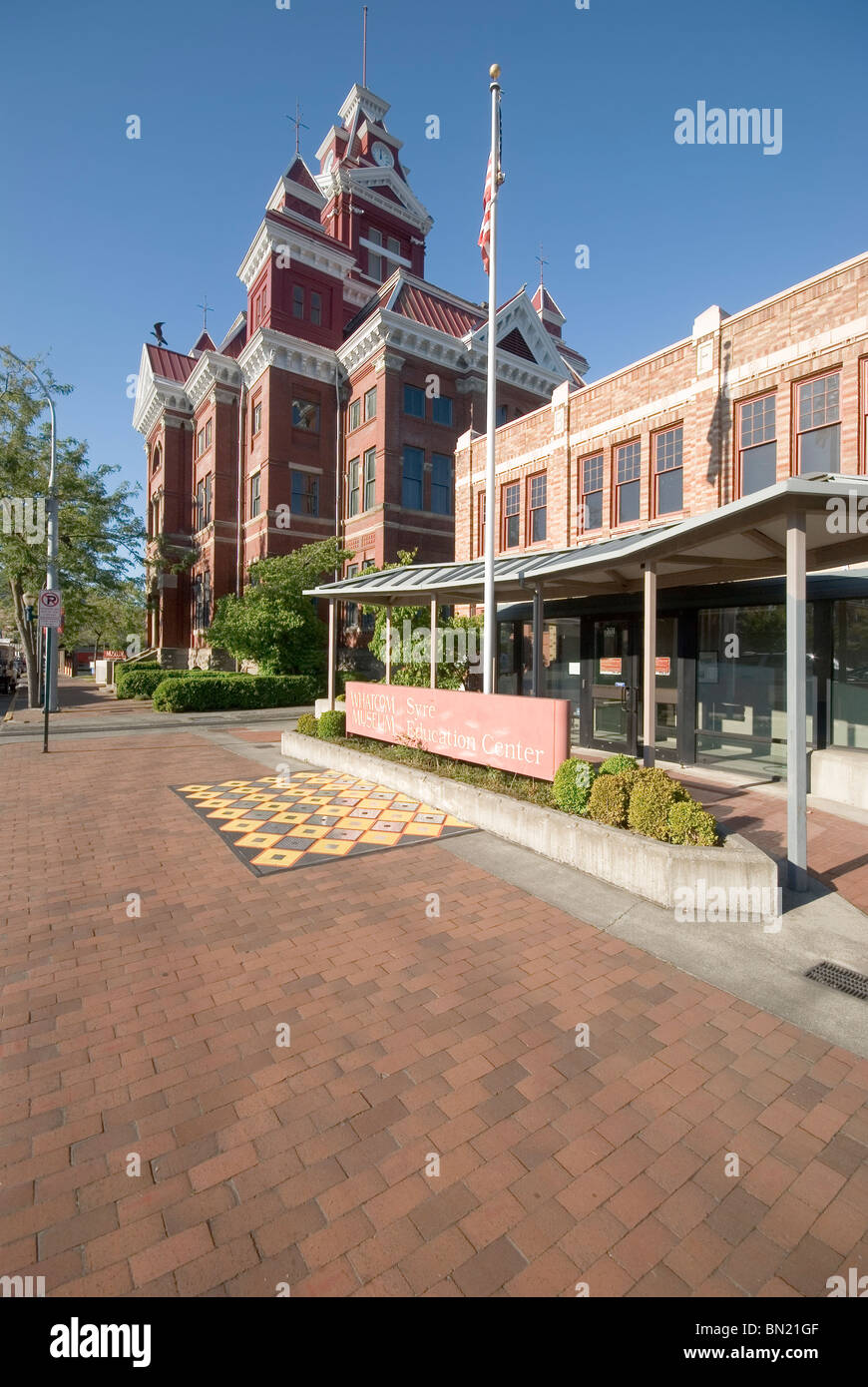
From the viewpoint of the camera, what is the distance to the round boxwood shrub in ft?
21.7

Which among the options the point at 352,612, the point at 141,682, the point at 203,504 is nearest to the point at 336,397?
the point at 203,504

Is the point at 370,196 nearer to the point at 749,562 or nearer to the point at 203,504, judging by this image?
the point at 203,504

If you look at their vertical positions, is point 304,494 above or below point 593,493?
above

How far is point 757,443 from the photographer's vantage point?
11.4 meters

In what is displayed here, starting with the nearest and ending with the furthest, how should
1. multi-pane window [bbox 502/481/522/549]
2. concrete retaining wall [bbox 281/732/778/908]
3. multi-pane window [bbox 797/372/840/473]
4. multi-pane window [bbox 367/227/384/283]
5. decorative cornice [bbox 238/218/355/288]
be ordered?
concrete retaining wall [bbox 281/732/778/908]
multi-pane window [bbox 797/372/840/473]
multi-pane window [bbox 502/481/522/549]
decorative cornice [bbox 238/218/355/288]
multi-pane window [bbox 367/227/384/283]

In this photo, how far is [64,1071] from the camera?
333cm

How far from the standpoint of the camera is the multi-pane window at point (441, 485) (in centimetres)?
2856

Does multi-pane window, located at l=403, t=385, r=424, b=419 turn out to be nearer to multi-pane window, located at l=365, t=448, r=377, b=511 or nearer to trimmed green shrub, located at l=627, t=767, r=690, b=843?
multi-pane window, located at l=365, t=448, r=377, b=511

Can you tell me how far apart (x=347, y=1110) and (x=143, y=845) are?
198 inches

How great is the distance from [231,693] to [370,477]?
12206 mm

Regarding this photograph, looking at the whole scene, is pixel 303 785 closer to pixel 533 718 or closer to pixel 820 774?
pixel 533 718

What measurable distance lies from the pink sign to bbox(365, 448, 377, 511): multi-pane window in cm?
1815

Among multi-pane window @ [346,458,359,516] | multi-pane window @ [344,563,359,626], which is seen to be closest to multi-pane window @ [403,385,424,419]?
multi-pane window @ [346,458,359,516]

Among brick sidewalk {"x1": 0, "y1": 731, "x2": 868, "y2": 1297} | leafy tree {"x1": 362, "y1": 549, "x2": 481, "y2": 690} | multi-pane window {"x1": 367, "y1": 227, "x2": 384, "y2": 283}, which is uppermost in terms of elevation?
multi-pane window {"x1": 367, "y1": 227, "x2": 384, "y2": 283}
